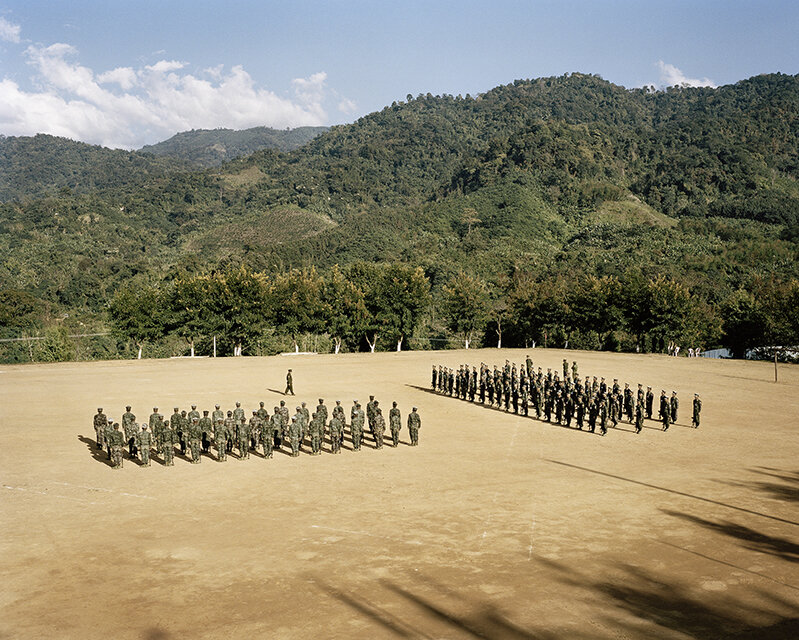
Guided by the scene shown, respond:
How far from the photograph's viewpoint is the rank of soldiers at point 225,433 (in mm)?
17438

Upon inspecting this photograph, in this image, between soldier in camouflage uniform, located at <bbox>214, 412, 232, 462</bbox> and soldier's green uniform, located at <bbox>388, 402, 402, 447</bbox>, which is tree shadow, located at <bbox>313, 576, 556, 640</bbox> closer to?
soldier in camouflage uniform, located at <bbox>214, 412, 232, 462</bbox>

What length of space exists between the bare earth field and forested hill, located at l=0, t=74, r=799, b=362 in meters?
37.9

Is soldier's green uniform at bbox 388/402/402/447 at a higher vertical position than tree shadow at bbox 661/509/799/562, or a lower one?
higher

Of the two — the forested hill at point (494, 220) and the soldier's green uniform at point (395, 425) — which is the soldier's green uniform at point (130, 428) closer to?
the soldier's green uniform at point (395, 425)

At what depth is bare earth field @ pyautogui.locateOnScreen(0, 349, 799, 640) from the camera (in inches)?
352

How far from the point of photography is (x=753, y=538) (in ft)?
39.2

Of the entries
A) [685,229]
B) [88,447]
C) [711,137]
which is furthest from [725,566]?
[711,137]

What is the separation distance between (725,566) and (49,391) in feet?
93.0

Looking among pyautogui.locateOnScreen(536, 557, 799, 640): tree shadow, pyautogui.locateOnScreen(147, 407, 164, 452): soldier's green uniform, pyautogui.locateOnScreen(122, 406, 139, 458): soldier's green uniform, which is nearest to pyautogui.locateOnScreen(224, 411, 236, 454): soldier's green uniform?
pyautogui.locateOnScreen(147, 407, 164, 452): soldier's green uniform

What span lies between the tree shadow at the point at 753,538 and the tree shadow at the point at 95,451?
47.6 ft

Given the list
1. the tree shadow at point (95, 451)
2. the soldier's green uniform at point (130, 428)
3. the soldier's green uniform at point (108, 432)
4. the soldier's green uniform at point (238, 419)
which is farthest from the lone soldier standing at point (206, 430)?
the tree shadow at point (95, 451)

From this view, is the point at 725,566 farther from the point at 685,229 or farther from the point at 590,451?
the point at 685,229

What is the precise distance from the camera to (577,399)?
2302 centimetres

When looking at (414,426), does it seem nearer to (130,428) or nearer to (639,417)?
(639,417)
